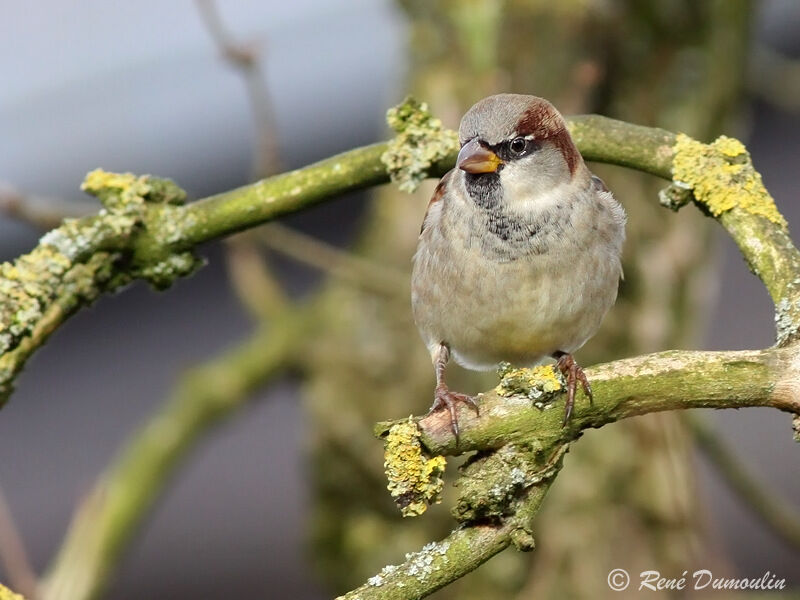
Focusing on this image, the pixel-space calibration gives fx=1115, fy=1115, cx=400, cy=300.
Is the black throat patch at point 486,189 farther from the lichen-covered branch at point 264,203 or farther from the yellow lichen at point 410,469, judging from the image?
the yellow lichen at point 410,469

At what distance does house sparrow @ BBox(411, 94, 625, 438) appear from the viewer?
Answer: 2.42 m

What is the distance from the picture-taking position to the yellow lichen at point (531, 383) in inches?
69.0

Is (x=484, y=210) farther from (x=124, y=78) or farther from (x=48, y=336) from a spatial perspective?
(x=124, y=78)

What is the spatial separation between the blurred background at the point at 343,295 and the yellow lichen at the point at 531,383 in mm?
1485

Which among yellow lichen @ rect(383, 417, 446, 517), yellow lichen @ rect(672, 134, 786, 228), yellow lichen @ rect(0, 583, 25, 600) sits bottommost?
yellow lichen @ rect(0, 583, 25, 600)

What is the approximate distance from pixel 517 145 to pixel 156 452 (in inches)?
66.0

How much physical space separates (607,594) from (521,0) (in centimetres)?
184

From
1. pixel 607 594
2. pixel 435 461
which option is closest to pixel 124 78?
pixel 607 594

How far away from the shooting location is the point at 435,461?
1702 mm

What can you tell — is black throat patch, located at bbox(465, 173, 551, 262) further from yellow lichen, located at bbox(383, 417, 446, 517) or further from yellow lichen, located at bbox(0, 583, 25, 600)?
yellow lichen, located at bbox(0, 583, 25, 600)

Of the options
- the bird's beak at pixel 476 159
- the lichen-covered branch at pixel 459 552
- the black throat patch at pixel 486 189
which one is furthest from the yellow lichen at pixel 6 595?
the black throat patch at pixel 486 189

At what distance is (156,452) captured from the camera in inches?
137

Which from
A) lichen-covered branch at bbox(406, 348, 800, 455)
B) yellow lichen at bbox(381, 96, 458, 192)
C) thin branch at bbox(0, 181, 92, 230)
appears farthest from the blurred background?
lichen-covered branch at bbox(406, 348, 800, 455)

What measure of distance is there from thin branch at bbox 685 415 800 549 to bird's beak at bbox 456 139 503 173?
59.2 inches
